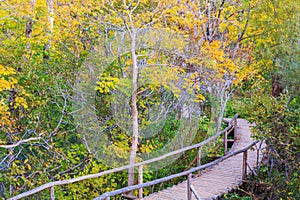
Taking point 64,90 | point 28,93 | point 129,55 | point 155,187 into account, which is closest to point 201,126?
point 155,187

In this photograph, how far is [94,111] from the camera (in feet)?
25.9

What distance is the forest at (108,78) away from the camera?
7332 millimetres

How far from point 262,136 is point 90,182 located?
3.78 m

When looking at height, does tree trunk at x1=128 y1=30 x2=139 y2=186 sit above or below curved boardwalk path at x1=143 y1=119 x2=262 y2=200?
above

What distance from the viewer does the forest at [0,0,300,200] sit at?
733 cm

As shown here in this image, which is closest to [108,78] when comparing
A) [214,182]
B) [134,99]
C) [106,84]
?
[106,84]

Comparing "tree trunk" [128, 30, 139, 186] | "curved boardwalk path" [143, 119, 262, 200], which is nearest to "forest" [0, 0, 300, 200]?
"tree trunk" [128, 30, 139, 186]

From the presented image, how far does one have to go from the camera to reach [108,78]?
288 inches

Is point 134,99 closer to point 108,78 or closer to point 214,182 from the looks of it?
point 108,78

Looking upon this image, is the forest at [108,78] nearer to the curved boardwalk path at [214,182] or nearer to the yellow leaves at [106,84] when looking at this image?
the yellow leaves at [106,84]

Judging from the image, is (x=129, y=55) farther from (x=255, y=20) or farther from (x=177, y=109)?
(x=255, y=20)

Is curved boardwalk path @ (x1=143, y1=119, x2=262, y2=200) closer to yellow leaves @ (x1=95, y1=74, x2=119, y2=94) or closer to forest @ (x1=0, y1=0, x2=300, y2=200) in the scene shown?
forest @ (x1=0, y1=0, x2=300, y2=200)

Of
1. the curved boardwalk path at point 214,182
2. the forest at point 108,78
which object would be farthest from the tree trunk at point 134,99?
the curved boardwalk path at point 214,182

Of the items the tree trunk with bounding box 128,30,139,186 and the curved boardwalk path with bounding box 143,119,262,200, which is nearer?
the curved boardwalk path with bounding box 143,119,262,200
